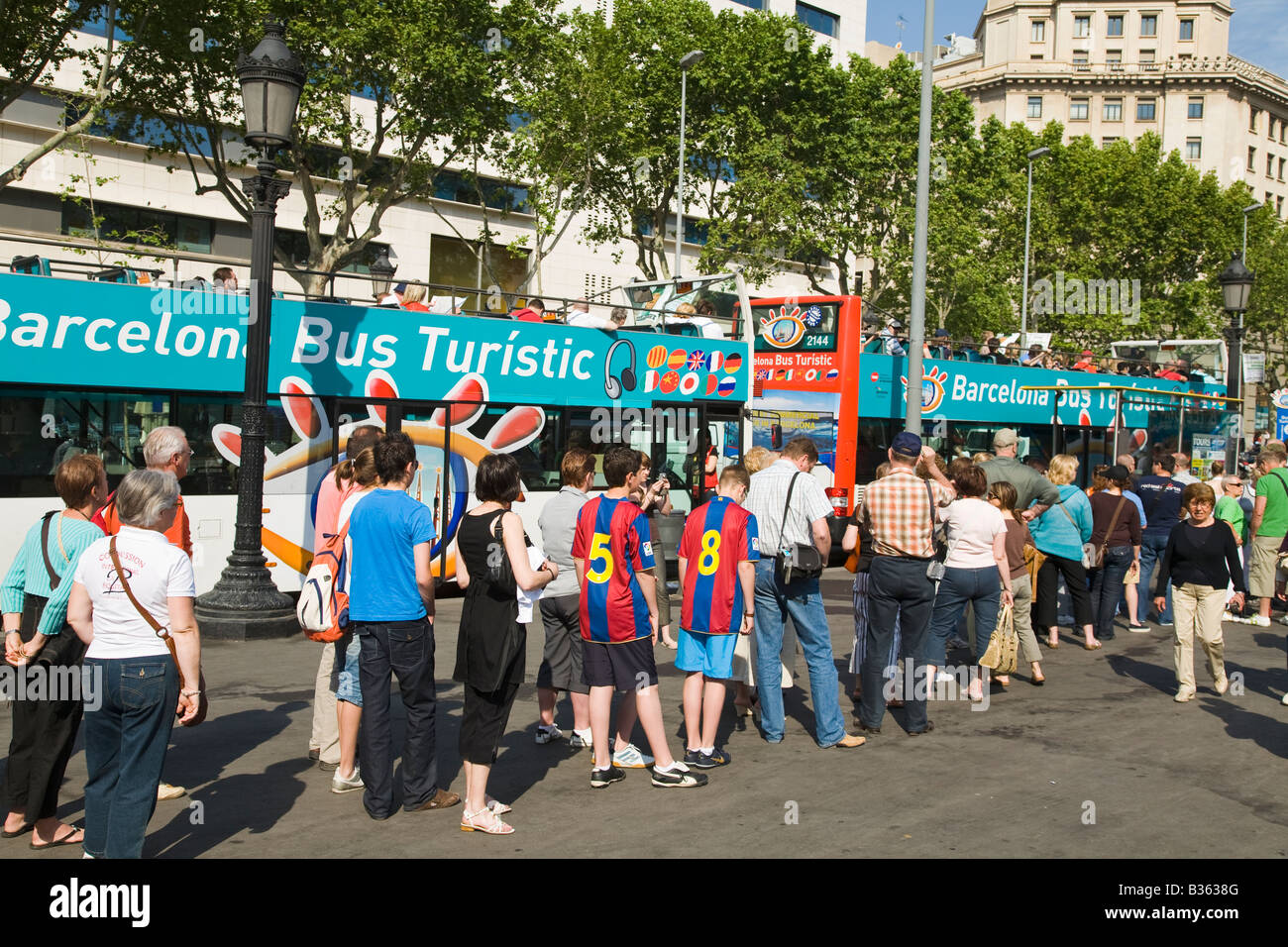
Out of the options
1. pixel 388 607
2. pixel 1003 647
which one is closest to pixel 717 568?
pixel 388 607

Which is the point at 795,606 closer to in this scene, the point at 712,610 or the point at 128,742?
the point at 712,610

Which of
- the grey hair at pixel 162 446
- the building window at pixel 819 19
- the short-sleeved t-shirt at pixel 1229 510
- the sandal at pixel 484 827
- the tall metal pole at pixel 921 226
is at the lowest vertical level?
the sandal at pixel 484 827

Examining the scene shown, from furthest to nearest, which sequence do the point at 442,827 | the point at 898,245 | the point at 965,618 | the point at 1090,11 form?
1. the point at 1090,11
2. the point at 898,245
3. the point at 965,618
4. the point at 442,827

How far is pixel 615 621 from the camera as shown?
6.00 meters

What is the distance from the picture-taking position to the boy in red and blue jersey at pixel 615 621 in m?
6.00

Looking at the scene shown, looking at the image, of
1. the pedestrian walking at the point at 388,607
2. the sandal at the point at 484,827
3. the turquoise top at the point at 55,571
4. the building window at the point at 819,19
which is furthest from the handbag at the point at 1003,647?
the building window at the point at 819,19

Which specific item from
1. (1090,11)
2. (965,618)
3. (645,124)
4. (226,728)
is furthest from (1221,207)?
(226,728)

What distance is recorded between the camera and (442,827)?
5418mm

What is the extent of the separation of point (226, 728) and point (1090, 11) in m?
86.5

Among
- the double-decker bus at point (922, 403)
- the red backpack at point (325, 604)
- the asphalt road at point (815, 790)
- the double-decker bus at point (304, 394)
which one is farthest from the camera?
the double-decker bus at point (922, 403)

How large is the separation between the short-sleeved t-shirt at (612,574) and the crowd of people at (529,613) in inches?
0.5

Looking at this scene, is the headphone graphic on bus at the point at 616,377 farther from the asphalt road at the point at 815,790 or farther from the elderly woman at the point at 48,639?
the elderly woman at the point at 48,639

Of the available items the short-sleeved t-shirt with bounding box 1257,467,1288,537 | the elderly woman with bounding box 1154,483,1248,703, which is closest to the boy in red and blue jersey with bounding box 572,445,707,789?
the elderly woman with bounding box 1154,483,1248,703

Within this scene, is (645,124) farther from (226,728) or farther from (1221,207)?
(1221,207)
